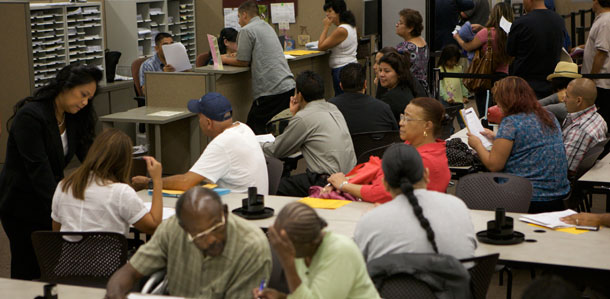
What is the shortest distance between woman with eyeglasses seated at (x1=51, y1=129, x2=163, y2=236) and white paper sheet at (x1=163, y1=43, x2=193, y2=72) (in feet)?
12.9

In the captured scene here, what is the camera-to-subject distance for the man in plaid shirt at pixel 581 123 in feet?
15.9

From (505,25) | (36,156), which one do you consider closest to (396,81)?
(505,25)

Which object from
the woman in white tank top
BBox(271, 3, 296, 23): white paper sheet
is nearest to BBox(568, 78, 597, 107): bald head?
the woman in white tank top

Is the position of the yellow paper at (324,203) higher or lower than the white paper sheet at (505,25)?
lower

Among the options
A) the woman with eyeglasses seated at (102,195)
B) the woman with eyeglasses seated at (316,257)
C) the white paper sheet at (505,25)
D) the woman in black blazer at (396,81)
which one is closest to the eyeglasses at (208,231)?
the woman with eyeglasses seated at (316,257)

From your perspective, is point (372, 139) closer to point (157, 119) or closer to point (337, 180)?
point (337, 180)

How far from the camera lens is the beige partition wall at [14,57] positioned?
704 cm

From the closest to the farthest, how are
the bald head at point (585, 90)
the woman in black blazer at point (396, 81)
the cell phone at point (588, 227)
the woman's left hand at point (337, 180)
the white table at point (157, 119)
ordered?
the cell phone at point (588, 227) → the woman's left hand at point (337, 180) → the bald head at point (585, 90) → the woman in black blazer at point (396, 81) → the white table at point (157, 119)

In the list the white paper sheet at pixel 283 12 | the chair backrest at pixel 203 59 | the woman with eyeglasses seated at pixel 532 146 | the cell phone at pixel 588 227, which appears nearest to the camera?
the cell phone at pixel 588 227

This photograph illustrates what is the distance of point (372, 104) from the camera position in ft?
17.3

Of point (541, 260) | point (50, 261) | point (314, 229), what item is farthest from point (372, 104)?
point (314, 229)

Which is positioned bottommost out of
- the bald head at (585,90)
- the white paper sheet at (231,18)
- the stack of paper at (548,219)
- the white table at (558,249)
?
the white table at (558,249)

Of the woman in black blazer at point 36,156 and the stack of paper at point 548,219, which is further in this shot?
the woman in black blazer at point 36,156

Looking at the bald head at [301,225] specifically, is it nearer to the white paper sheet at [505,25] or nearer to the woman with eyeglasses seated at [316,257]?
the woman with eyeglasses seated at [316,257]
